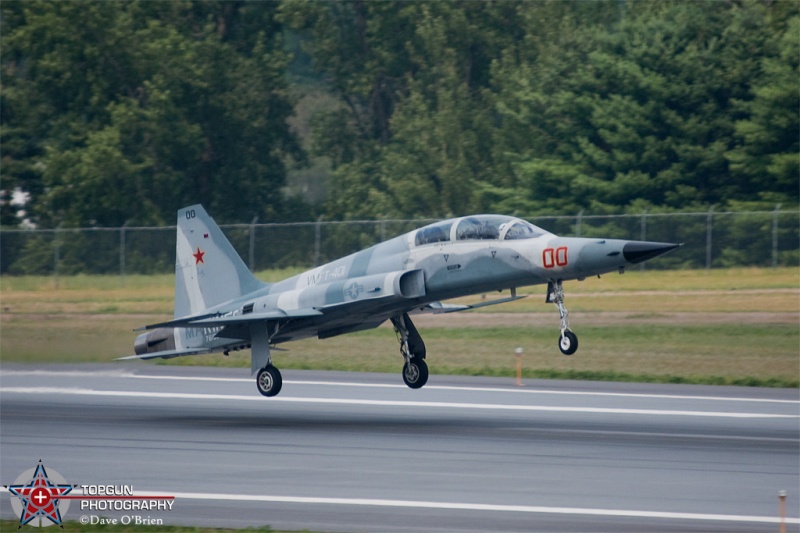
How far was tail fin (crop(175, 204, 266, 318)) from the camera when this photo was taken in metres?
23.5

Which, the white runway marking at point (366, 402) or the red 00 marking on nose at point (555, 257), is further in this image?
the white runway marking at point (366, 402)

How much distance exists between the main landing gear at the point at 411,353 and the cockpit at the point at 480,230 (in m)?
1.90

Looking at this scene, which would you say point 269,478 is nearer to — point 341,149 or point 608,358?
point 608,358

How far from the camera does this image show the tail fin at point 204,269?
23.5 metres

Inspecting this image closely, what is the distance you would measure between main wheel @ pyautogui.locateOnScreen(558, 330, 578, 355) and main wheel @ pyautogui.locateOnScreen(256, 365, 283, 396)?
5830 millimetres

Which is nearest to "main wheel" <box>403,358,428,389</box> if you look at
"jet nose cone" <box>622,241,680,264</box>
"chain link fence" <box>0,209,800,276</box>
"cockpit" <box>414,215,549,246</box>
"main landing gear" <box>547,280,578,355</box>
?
"cockpit" <box>414,215,549,246</box>

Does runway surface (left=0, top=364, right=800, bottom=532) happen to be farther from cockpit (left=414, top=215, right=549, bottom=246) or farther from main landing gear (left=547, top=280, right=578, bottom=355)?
cockpit (left=414, top=215, right=549, bottom=246)

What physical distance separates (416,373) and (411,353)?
16.6 inches

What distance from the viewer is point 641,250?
17.9 metres

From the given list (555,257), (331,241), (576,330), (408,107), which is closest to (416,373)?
(555,257)

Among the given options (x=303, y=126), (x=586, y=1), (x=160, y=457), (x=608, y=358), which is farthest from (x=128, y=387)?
(x=303, y=126)

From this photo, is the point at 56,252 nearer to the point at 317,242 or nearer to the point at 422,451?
the point at 317,242

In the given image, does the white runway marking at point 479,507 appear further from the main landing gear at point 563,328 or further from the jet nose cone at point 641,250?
the jet nose cone at point 641,250

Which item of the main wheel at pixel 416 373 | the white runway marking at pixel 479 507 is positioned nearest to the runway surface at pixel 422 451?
the white runway marking at pixel 479 507
